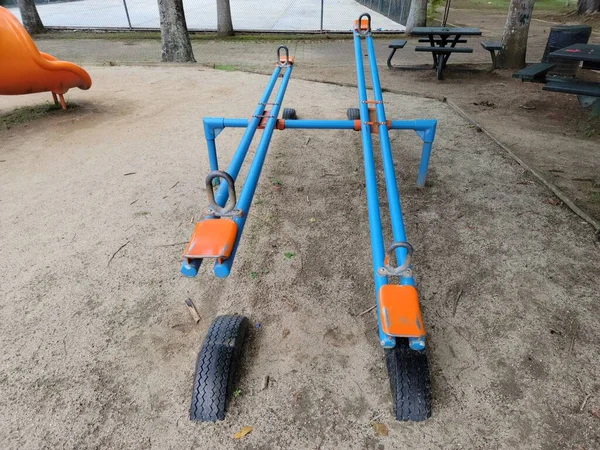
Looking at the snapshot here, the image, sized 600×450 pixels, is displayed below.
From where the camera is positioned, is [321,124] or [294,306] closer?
[294,306]

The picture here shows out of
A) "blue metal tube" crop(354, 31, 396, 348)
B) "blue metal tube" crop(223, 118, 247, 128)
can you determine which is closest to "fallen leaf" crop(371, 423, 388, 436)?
"blue metal tube" crop(354, 31, 396, 348)

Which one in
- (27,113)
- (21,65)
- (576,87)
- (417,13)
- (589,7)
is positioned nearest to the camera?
(576,87)

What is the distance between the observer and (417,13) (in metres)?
11.3

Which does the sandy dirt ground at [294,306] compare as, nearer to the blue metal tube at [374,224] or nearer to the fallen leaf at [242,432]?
the fallen leaf at [242,432]

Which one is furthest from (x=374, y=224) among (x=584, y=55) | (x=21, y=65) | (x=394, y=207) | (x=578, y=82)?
(x=21, y=65)

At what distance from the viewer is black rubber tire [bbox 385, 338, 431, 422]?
145 centimetres

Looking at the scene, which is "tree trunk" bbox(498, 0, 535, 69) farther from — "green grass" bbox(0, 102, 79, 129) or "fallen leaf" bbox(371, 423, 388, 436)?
"fallen leaf" bbox(371, 423, 388, 436)

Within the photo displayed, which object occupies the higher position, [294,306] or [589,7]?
[589,7]

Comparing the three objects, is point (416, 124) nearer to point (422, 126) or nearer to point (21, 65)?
point (422, 126)

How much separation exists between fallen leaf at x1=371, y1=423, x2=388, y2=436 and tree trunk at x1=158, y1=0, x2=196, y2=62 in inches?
317

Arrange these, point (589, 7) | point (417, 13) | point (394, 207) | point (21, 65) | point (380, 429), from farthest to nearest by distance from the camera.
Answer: point (589, 7) < point (417, 13) < point (21, 65) < point (394, 207) < point (380, 429)

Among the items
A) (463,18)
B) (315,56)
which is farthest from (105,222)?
(463,18)

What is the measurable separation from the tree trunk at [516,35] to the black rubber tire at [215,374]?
7.31 metres

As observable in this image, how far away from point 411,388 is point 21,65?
194 inches
